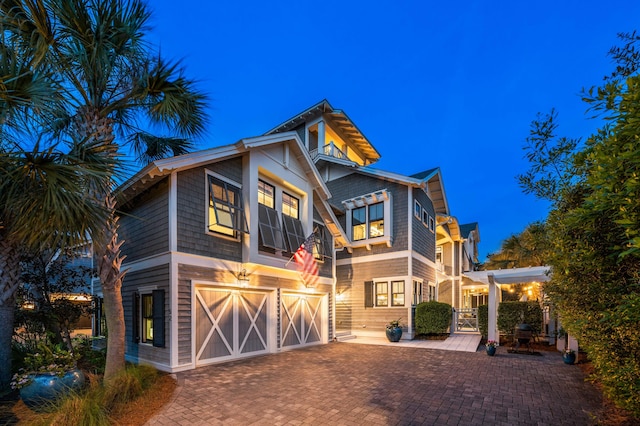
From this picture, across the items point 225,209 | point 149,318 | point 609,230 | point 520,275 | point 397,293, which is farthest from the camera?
point 397,293

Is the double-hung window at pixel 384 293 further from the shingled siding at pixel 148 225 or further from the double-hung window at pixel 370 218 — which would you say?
the shingled siding at pixel 148 225

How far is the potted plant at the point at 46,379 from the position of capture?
535 centimetres

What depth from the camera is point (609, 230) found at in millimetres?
3443

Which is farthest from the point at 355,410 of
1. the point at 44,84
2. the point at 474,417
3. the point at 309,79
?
the point at 309,79

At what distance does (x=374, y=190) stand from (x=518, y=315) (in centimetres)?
788

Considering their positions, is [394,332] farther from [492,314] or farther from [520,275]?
[520,275]

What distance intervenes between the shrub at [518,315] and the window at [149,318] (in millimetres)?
11838

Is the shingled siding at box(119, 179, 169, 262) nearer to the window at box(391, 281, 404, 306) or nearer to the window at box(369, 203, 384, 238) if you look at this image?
the window at box(369, 203, 384, 238)

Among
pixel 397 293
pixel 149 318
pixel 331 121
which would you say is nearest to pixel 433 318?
pixel 397 293

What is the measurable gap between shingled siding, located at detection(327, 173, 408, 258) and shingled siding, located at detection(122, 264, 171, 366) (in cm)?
974

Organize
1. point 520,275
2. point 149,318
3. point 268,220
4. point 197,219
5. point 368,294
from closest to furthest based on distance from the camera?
point 197,219 < point 149,318 < point 268,220 < point 520,275 < point 368,294

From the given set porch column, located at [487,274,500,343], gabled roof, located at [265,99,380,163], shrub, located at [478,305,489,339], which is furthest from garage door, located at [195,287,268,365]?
gabled roof, located at [265,99,380,163]

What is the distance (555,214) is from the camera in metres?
5.75

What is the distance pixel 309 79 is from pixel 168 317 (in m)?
188
